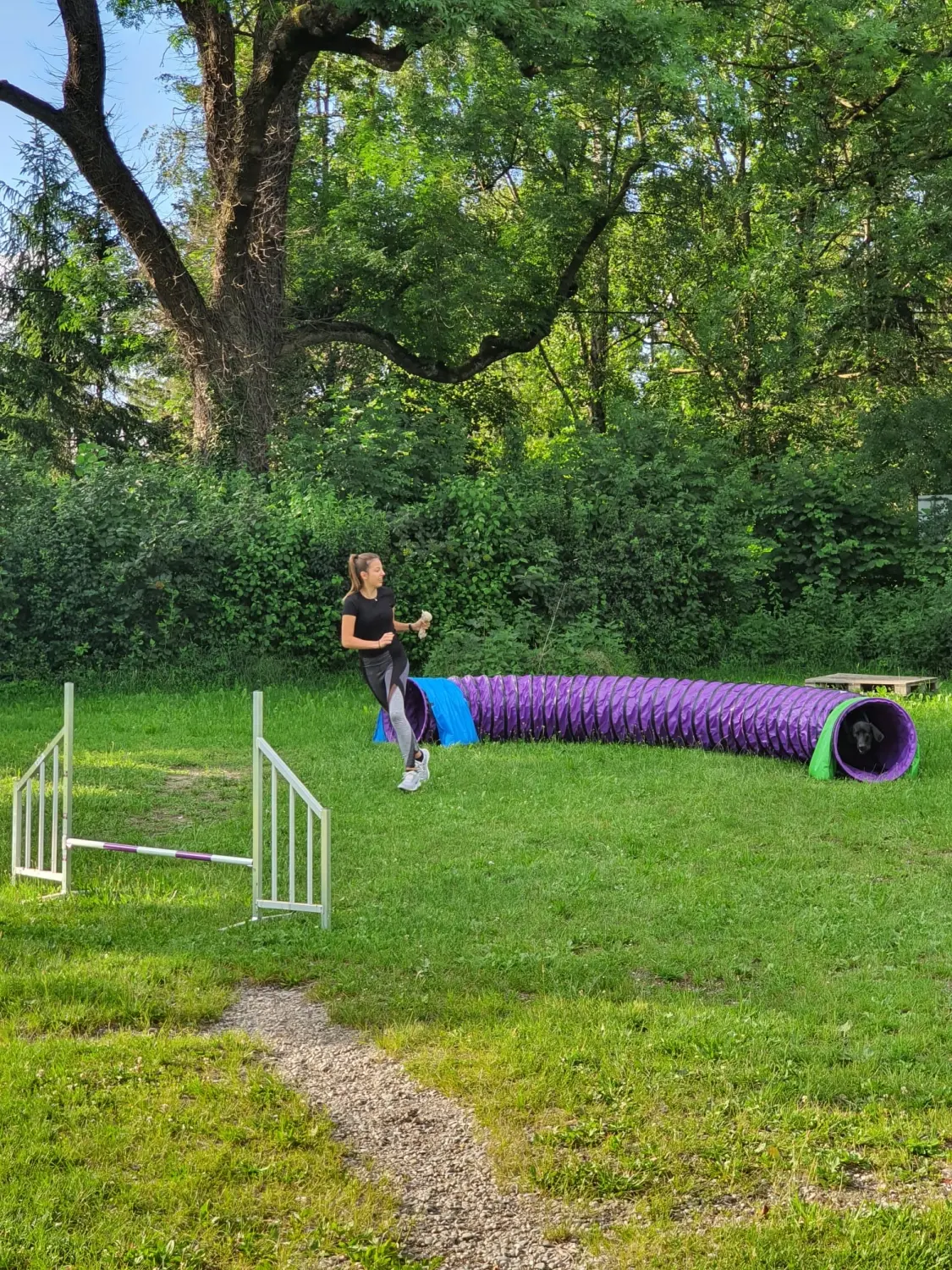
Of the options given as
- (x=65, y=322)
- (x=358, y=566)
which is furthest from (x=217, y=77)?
(x=358, y=566)

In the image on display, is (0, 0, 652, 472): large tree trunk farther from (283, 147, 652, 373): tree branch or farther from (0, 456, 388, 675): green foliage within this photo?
(283, 147, 652, 373): tree branch

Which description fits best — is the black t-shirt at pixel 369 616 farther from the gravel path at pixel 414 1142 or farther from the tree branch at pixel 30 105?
the tree branch at pixel 30 105

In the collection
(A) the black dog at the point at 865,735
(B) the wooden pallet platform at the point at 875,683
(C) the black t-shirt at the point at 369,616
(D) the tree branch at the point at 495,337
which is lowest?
(A) the black dog at the point at 865,735

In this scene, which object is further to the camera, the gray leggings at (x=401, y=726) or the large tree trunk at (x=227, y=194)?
the large tree trunk at (x=227, y=194)

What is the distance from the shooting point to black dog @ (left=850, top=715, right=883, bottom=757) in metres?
10.7

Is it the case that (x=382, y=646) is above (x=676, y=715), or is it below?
above

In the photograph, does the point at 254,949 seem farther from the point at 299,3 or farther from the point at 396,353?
the point at 396,353

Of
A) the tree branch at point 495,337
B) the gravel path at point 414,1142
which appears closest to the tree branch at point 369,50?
the tree branch at point 495,337

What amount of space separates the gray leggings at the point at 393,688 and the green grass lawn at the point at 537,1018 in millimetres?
487

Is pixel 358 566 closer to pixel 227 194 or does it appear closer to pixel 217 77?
pixel 227 194

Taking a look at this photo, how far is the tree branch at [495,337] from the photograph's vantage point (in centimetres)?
2283

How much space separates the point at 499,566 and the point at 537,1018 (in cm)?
1174

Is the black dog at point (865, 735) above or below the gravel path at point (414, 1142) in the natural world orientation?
above

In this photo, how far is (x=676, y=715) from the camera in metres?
11.8
